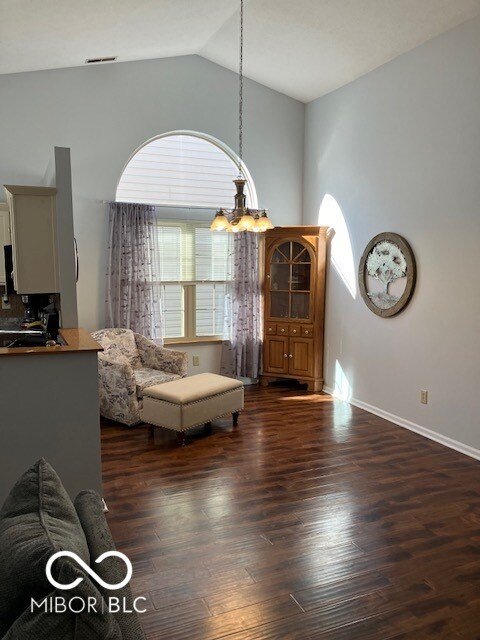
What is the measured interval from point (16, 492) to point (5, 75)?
4731 mm

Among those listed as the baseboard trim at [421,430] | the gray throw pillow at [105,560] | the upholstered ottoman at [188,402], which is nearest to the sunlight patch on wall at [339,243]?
the baseboard trim at [421,430]

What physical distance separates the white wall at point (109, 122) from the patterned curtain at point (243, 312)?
66 cm

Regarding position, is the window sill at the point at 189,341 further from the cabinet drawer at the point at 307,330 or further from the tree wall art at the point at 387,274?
the tree wall art at the point at 387,274

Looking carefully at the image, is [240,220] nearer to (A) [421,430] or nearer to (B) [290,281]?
(B) [290,281]

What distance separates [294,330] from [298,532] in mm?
3355

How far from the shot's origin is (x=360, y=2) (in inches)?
153

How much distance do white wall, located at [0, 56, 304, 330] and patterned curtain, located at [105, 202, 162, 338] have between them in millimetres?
132

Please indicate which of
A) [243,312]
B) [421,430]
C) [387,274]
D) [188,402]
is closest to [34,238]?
[188,402]

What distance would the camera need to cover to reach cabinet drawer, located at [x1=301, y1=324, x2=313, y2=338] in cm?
590

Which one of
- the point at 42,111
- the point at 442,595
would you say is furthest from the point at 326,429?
the point at 42,111

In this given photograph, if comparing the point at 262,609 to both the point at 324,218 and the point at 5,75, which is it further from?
the point at 5,75

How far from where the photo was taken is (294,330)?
6.00 metres

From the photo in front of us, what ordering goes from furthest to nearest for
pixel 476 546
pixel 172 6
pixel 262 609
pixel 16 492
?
pixel 172 6 < pixel 476 546 < pixel 262 609 < pixel 16 492

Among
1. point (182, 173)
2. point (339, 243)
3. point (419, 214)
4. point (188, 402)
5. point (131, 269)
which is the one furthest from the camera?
point (182, 173)
